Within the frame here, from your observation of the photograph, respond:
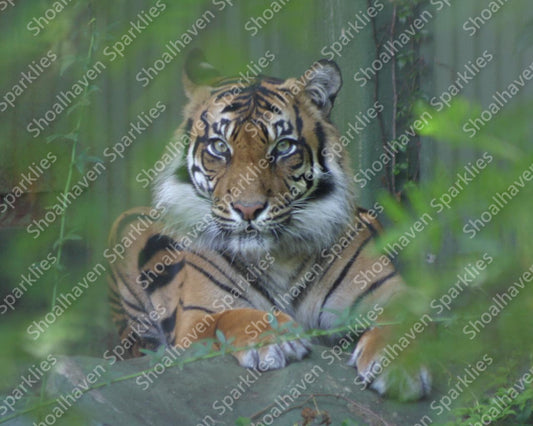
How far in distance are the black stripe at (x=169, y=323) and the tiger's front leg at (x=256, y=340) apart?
1.98 ft

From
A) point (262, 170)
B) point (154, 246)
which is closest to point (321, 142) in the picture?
point (262, 170)

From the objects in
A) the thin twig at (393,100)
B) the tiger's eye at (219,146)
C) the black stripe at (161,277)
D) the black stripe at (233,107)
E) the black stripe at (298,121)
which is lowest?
the black stripe at (161,277)

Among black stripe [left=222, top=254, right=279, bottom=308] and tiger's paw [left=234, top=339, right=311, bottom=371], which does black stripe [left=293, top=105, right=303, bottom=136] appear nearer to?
black stripe [left=222, top=254, right=279, bottom=308]

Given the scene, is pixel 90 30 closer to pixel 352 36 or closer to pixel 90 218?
pixel 90 218

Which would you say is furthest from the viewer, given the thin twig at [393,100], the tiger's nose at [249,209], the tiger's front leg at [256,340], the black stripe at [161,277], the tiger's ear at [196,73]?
the thin twig at [393,100]

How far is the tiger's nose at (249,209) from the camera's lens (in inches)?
125

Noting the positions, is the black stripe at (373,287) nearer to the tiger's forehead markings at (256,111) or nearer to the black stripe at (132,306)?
the tiger's forehead markings at (256,111)

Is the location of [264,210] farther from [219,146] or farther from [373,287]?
[373,287]

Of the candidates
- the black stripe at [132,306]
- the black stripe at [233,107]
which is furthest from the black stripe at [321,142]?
the black stripe at [132,306]

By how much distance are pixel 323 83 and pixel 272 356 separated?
139 centimetres

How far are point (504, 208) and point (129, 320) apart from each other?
3802 mm

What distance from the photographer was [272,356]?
2.79 m

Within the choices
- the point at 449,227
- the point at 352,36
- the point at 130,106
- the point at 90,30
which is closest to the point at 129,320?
the point at 130,106

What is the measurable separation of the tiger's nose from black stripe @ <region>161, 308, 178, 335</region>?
815 mm
